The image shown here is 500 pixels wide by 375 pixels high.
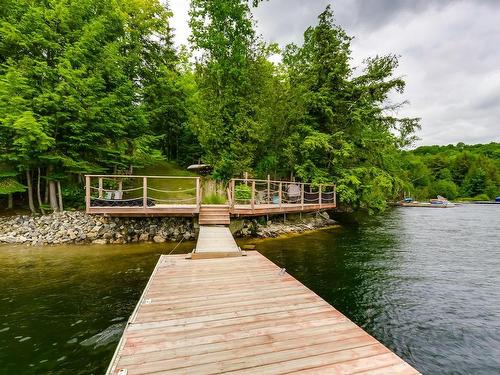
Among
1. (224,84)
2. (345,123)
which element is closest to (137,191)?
(224,84)

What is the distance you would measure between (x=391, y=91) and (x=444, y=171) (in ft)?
206

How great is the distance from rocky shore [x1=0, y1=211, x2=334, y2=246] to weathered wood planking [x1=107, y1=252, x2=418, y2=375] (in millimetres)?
7491

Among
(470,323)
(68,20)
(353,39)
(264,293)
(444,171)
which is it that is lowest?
(470,323)

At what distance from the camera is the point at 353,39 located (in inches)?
744

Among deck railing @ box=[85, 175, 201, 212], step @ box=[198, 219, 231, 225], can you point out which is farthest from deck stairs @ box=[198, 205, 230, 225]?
deck railing @ box=[85, 175, 201, 212]

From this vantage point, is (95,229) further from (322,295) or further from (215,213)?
(322,295)

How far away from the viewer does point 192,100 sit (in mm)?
22656

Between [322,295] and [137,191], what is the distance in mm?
17074

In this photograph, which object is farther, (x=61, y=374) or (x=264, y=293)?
(x=264, y=293)

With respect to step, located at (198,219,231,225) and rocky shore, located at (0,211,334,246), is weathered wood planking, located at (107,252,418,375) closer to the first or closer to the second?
step, located at (198,219,231,225)

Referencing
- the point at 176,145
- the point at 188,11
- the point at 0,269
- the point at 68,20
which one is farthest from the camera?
the point at 176,145

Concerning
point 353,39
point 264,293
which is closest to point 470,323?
point 264,293

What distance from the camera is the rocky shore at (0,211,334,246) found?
1089 centimetres

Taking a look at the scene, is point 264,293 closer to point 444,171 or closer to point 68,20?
point 68,20
